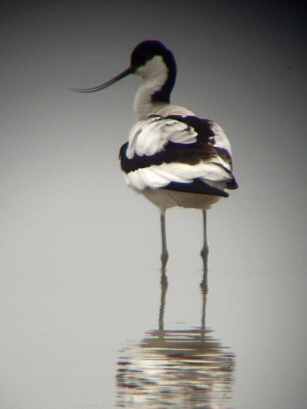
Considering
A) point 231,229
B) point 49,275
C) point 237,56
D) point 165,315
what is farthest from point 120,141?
point 165,315

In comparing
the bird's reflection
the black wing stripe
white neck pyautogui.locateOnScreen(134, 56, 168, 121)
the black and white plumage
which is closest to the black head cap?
white neck pyautogui.locateOnScreen(134, 56, 168, 121)

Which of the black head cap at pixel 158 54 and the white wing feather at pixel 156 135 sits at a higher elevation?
the black head cap at pixel 158 54

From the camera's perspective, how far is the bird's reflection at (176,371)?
4.68 metres

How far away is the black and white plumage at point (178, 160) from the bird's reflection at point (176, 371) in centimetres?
147

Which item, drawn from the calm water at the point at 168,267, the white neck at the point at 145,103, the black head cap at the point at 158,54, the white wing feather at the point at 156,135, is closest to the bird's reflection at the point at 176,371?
the calm water at the point at 168,267

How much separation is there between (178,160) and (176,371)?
293cm

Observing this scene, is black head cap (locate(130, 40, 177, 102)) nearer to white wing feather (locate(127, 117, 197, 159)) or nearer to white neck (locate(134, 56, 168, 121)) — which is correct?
white neck (locate(134, 56, 168, 121))

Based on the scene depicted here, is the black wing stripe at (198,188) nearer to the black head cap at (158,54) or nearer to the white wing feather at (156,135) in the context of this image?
the white wing feather at (156,135)

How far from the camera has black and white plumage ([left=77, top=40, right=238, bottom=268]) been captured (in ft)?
25.2

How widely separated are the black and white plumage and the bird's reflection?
1.47m

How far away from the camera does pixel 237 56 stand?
28.8m

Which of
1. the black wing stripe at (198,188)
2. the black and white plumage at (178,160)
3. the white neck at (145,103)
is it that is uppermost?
the white neck at (145,103)

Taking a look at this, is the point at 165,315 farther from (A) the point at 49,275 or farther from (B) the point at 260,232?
(B) the point at 260,232

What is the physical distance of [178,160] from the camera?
313 inches
